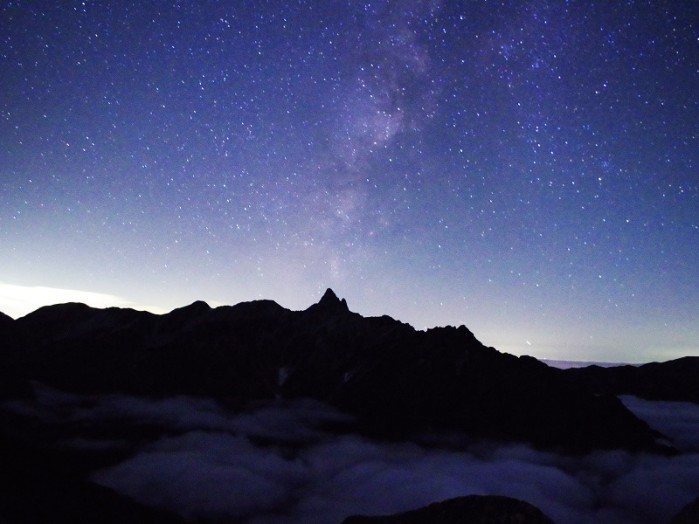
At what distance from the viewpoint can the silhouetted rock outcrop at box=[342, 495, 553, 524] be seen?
25969 mm

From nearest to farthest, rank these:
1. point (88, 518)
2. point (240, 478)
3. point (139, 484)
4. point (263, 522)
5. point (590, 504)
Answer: point (88, 518), point (263, 522), point (139, 484), point (590, 504), point (240, 478)

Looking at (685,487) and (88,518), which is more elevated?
(88,518)

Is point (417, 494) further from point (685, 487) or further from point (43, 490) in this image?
point (43, 490)

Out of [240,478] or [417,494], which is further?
[240,478]

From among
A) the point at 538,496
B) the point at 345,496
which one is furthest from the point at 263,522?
the point at 538,496

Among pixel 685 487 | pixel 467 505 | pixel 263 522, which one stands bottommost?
pixel 263 522

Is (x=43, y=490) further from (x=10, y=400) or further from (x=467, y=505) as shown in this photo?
(x=10, y=400)

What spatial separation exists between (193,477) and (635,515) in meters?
177

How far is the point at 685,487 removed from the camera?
174m

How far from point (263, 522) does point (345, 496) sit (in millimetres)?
37938

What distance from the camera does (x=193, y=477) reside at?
191750 mm

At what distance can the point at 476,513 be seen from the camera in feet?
89.0

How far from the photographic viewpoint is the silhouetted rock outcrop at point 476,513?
2597 cm

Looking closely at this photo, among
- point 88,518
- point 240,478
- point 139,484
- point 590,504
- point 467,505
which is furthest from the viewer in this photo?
point 240,478
